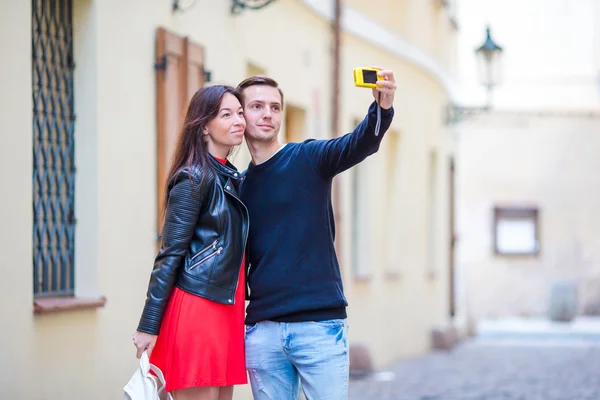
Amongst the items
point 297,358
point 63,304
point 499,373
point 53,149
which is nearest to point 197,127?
point 297,358

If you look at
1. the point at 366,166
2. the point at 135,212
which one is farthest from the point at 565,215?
the point at 135,212

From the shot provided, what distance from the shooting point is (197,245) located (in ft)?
13.3

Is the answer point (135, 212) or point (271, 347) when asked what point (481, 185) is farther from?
point (271, 347)

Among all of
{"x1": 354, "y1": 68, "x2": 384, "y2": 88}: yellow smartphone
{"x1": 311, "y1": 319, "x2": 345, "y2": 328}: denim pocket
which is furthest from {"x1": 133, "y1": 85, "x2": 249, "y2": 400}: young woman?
{"x1": 354, "y1": 68, "x2": 384, "y2": 88}: yellow smartphone

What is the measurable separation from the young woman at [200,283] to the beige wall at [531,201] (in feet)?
69.7

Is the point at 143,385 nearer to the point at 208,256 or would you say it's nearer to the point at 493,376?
the point at 208,256

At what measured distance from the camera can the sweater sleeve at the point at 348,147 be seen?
4.05 metres

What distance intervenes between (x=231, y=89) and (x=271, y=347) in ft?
2.95

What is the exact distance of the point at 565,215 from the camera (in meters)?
25.2

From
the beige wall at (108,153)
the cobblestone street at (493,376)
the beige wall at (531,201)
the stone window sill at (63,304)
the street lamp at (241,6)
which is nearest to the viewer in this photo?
the beige wall at (108,153)

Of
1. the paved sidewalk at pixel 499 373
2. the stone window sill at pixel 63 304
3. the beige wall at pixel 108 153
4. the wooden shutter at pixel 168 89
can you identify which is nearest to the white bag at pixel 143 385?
the beige wall at pixel 108 153

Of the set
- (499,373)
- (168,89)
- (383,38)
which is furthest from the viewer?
(383,38)

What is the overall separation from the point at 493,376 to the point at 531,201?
12.7m

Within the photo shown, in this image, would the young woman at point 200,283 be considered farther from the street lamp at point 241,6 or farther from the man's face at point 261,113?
the street lamp at point 241,6
